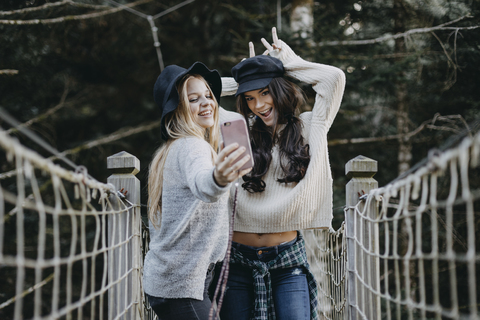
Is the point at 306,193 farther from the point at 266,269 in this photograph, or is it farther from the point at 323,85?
the point at 323,85

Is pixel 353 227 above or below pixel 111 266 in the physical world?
above

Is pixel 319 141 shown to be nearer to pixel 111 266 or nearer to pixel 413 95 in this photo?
pixel 111 266

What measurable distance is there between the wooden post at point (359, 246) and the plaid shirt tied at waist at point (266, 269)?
0.58 feet

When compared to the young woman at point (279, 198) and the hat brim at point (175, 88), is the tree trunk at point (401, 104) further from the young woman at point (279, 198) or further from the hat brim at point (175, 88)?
the hat brim at point (175, 88)

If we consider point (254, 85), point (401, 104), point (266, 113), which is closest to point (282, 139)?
point (266, 113)

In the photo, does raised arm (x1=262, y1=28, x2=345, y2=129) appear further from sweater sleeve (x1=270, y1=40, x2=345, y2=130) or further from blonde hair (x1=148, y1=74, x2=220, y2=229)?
blonde hair (x1=148, y1=74, x2=220, y2=229)

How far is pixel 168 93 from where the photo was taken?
1.41 m

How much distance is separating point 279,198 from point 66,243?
286cm

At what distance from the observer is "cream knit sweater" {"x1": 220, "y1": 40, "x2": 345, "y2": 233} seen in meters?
1.60

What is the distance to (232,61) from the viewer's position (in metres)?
3.57

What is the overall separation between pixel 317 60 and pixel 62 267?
3.37 metres

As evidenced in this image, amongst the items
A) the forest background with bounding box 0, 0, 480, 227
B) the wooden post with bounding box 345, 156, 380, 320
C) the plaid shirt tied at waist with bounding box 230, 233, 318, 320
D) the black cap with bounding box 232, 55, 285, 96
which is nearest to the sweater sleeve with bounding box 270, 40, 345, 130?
the black cap with bounding box 232, 55, 285, 96

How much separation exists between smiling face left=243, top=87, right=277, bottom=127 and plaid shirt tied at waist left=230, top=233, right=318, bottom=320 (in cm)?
54

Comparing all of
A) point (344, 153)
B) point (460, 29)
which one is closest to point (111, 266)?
point (460, 29)
